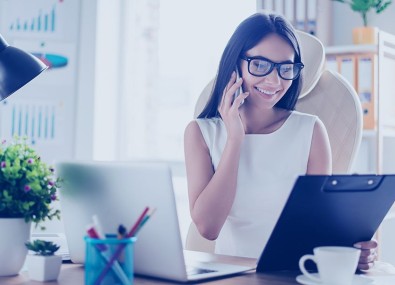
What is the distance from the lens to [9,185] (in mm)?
972

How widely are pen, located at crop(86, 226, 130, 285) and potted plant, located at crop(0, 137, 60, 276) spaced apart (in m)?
0.20

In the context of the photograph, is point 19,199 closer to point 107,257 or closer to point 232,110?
point 107,257

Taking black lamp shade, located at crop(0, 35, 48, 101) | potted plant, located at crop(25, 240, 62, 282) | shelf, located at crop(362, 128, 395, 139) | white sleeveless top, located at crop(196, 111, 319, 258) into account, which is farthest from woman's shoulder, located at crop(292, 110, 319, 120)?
potted plant, located at crop(25, 240, 62, 282)

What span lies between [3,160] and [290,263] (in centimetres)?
54

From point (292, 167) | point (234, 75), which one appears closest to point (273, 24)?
point (234, 75)

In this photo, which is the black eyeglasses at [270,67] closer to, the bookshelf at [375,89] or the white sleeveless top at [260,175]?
the white sleeveless top at [260,175]

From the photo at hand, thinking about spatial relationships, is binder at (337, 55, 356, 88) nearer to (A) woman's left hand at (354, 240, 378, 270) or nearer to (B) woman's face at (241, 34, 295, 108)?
(B) woman's face at (241, 34, 295, 108)

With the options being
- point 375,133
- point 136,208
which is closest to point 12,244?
point 136,208

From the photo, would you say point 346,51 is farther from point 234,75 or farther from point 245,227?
point 245,227

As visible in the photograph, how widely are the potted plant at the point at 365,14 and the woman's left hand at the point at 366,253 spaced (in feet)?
4.76

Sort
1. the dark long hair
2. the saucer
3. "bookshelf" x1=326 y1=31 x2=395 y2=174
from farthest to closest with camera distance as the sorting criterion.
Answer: "bookshelf" x1=326 y1=31 x2=395 y2=174 → the dark long hair → the saucer

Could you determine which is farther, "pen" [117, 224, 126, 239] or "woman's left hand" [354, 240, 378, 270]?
"woman's left hand" [354, 240, 378, 270]

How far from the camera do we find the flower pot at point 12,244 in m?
0.98

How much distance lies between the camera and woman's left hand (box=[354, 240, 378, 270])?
1058mm
